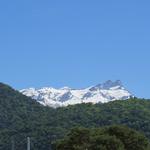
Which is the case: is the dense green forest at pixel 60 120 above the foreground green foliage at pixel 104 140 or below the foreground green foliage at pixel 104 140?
above

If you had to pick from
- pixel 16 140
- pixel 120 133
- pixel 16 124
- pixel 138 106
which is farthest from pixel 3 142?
pixel 120 133

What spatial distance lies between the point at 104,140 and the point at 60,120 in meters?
91.5

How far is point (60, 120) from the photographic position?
172 meters

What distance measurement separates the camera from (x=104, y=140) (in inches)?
3199

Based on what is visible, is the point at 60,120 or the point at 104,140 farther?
the point at 60,120

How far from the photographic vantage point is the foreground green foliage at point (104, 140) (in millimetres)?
81000

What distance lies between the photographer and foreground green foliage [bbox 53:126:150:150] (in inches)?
3189

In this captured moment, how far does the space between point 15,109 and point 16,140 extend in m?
44.9

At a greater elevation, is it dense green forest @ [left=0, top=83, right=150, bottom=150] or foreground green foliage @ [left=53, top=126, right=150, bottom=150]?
dense green forest @ [left=0, top=83, right=150, bottom=150]

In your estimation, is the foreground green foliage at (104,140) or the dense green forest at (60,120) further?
the dense green forest at (60,120)

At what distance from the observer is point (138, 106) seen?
179750 mm

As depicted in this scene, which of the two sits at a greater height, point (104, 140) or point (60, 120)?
point (60, 120)

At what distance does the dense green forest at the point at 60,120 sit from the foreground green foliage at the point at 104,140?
61.0 m

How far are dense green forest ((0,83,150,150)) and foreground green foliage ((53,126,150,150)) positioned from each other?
200 ft
